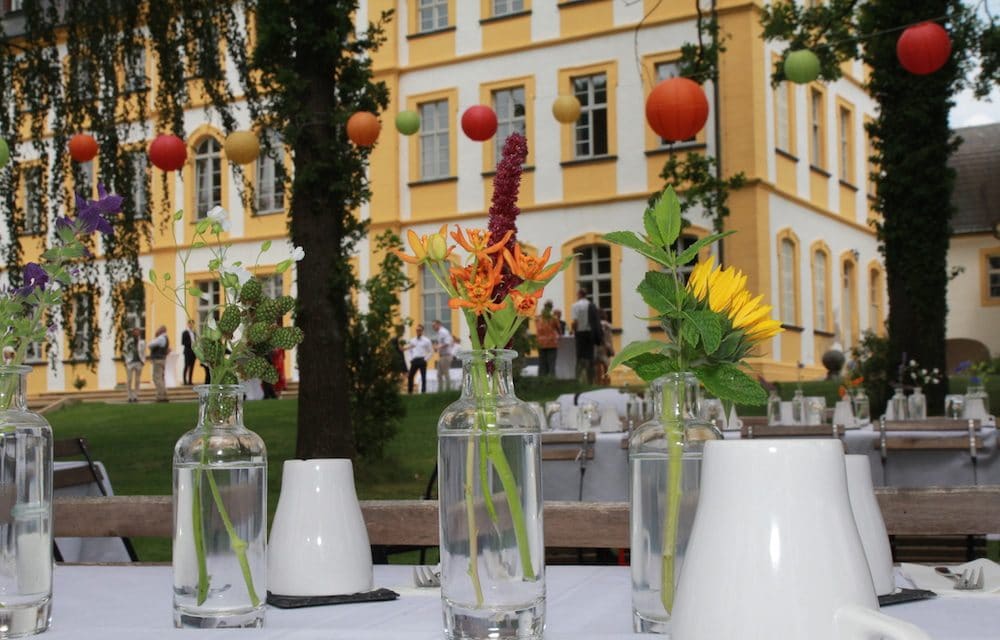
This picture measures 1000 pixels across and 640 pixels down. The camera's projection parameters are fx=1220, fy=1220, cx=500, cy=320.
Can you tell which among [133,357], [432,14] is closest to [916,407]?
[133,357]

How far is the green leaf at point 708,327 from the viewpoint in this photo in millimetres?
1054

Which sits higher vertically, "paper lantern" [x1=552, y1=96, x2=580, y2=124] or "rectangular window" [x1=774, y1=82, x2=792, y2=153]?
"rectangular window" [x1=774, y1=82, x2=792, y2=153]

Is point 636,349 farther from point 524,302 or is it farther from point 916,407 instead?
point 916,407

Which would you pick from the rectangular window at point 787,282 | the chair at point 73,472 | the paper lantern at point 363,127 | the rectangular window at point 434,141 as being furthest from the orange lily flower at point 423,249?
the rectangular window at point 434,141

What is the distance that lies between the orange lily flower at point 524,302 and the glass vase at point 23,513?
20.2 inches

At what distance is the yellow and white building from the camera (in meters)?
18.8

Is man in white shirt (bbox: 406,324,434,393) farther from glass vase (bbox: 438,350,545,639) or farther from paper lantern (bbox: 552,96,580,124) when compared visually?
glass vase (bbox: 438,350,545,639)

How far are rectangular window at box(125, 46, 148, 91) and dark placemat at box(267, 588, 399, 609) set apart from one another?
6.03 metres

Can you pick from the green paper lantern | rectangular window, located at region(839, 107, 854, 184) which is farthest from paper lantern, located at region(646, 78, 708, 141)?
rectangular window, located at region(839, 107, 854, 184)

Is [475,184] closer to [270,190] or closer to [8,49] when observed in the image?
[270,190]

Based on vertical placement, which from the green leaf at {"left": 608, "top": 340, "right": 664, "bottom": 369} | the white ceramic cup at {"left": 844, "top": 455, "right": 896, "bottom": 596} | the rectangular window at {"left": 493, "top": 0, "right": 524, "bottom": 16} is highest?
the rectangular window at {"left": 493, "top": 0, "right": 524, "bottom": 16}

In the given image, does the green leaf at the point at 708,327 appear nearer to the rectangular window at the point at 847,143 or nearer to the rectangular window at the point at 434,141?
the rectangular window at the point at 434,141

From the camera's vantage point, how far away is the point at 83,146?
6.79m

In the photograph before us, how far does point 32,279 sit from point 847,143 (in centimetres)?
2256
